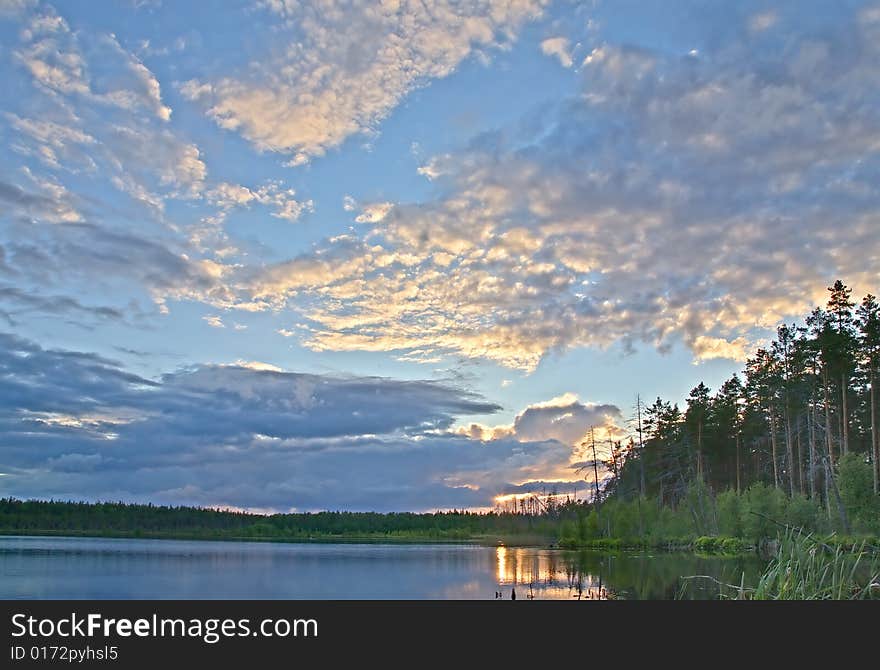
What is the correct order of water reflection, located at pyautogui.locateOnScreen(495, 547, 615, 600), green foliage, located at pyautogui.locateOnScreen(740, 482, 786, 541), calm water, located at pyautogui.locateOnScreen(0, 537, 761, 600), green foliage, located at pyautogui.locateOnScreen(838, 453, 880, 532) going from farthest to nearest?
1. green foliage, located at pyautogui.locateOnScreen(740, 482, 786, 541)
2. green foliage, located at pyautogui.locateOnScreen(838, 453, 880, 532)
3. calm water, located at pyautogui.locateOnScreen(0, 537, 761, 600)
4. water reflection, located at pyautogui.locateOnScreen(495, 547, 615, 600)

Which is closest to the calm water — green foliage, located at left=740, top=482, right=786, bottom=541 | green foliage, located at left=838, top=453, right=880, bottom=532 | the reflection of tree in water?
the reflection of tree in water

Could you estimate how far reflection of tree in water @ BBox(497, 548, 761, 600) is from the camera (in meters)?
39.6

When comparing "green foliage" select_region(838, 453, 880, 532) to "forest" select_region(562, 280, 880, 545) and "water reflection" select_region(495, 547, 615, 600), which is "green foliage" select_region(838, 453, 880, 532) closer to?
"forest" select_region(562, 280, 880, 545)

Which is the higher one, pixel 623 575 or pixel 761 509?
pixel 761 509

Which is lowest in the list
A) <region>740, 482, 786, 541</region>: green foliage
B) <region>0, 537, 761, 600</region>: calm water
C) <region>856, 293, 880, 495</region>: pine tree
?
<region>0, 537, 761, 600</region>: calm water

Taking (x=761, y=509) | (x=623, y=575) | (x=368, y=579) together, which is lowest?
(x=368, y=579)

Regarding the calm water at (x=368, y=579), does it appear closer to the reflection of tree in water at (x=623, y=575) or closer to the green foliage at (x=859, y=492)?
the reflection of tree in water at (x=623, y=575)

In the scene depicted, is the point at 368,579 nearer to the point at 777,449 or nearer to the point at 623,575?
the point at 623,575

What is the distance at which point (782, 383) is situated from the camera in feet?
219

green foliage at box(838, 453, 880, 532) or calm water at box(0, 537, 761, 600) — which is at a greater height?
green foliage at box(838, 453, 880, 532)

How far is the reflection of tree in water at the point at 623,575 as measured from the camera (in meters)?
39.6

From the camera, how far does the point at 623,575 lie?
168ft

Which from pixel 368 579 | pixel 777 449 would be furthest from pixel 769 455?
pixel 368 579

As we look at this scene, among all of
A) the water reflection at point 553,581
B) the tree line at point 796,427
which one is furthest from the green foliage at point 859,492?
the water reflection at point 553,581
